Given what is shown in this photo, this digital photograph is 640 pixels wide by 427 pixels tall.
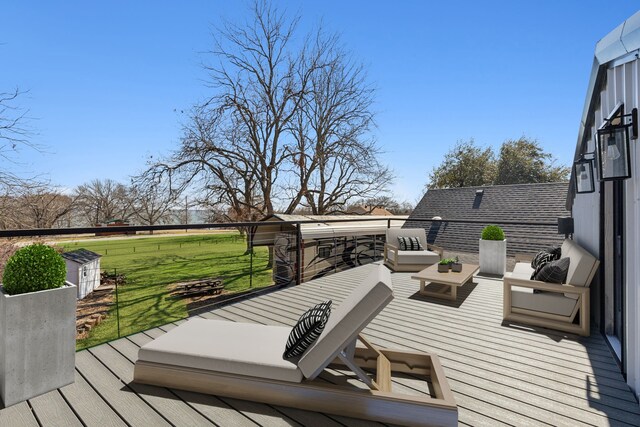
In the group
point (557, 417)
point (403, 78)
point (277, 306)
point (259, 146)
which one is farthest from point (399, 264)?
→ point (259, 146)

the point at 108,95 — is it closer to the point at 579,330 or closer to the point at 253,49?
the point at 253,49

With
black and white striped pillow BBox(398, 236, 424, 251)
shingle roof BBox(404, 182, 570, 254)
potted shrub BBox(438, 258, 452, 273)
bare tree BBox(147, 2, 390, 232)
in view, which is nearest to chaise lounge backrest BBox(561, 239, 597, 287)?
potted shrub BBox(438, 258, 452, 273)

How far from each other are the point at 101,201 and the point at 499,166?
109 feet

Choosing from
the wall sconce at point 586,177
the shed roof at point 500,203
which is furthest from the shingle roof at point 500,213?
the wall sconce at point 586,177

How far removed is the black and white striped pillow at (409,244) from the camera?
7039 mm

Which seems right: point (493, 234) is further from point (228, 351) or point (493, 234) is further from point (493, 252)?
point (228, 351)

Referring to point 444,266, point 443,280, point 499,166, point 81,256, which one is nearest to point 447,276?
point 443,280

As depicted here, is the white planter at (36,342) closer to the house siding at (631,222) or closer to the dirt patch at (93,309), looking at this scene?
the house siding at (631,222)

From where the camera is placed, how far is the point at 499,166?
3005 centimetres

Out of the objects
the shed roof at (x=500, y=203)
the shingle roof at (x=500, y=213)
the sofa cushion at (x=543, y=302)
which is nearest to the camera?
the sofa cushion at (x=543, y=302)

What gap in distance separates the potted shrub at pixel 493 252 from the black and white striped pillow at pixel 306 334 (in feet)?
18.1

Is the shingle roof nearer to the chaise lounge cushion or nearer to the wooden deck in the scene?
the wooden deck

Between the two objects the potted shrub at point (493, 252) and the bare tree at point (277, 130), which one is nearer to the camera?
the potted shrub at point (493, 252)

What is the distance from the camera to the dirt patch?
11.6m
